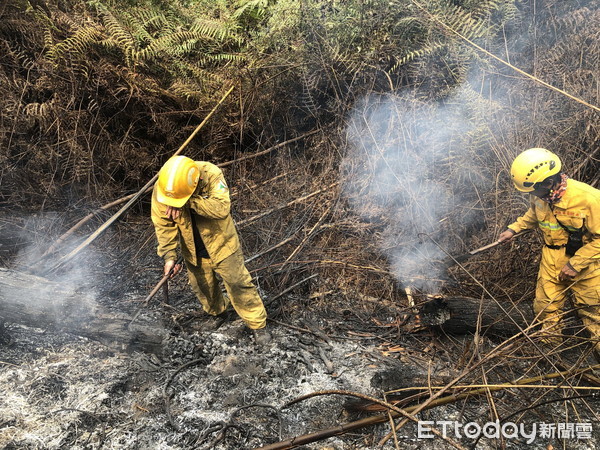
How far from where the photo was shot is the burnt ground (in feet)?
9.55

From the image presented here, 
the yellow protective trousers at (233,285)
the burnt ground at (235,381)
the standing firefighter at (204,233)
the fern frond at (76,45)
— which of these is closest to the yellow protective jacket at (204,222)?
the standing firefighter at (204,233)

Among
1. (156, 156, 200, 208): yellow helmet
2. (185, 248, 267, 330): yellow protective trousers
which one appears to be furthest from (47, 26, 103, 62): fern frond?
(185, 248, 267, 330): yellow protective trousers

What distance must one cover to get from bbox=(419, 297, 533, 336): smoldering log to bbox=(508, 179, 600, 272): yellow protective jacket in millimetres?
790

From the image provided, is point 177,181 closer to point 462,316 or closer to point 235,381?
point 235,381

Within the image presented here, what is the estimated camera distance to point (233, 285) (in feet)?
12.8

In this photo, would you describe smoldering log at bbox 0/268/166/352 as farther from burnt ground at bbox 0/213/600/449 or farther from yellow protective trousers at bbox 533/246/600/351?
yellow protective trousers at bbox 533/246/600/351

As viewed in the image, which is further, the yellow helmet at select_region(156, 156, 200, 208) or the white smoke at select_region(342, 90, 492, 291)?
the white smoke at select_region(342, 90, 492, 291)

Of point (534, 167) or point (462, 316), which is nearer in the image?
point (534, 167)

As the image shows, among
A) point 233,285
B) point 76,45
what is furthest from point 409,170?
point 76,45

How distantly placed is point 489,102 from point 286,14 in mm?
3373

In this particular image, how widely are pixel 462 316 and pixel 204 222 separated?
273cm

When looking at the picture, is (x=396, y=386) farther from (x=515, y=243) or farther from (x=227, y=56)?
(x=227, y=56)

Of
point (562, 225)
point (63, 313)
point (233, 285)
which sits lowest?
point (233, 285)

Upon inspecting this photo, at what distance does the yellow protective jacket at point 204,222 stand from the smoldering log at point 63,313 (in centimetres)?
80
